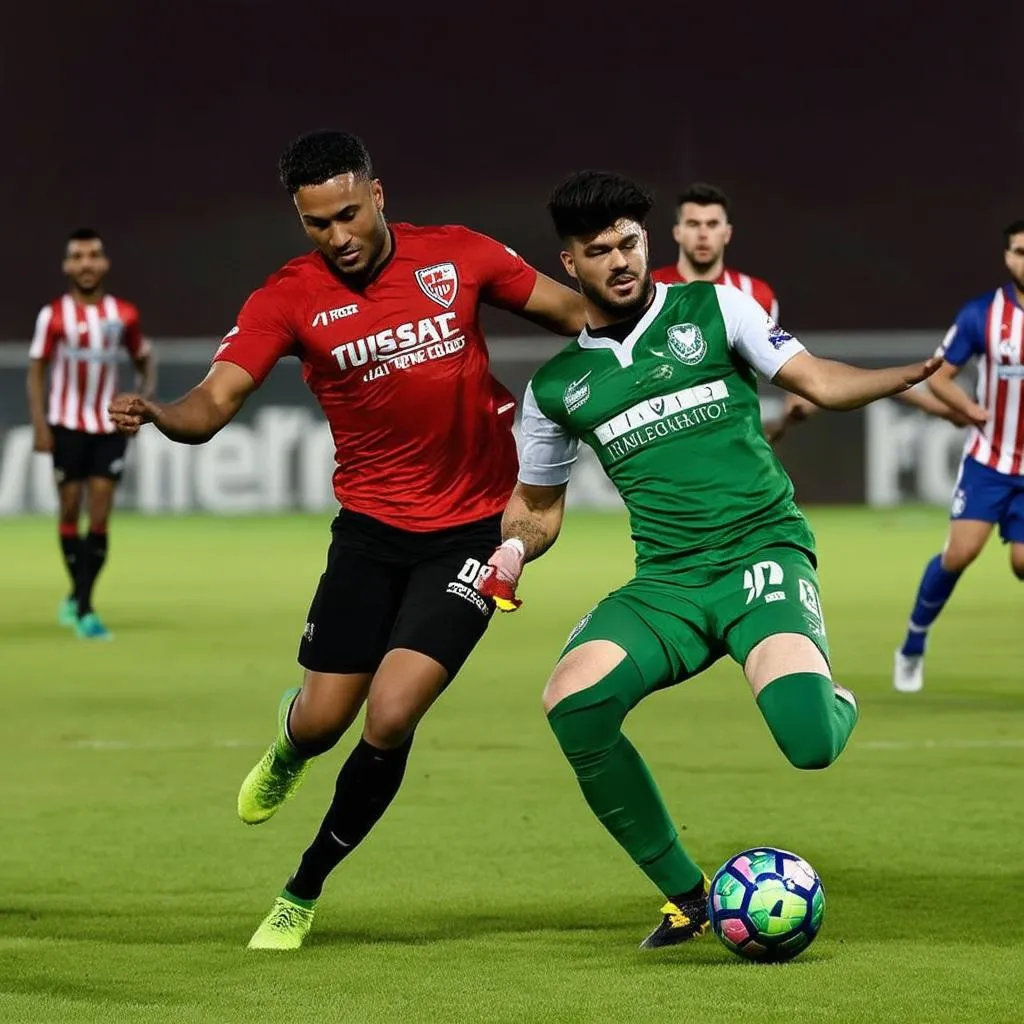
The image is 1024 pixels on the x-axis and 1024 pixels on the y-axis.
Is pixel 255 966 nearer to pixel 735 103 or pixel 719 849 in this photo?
pixel 719 849

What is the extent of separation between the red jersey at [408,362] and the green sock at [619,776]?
33.8 inches

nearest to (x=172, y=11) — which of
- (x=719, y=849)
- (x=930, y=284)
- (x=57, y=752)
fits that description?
(x=930, y=284)

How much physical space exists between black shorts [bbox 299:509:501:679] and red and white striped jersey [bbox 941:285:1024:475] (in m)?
4.33

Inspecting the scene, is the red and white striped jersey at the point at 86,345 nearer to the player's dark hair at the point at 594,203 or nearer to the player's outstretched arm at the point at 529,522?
the player's outstretched arm at the point at 529,522

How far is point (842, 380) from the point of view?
5410mm

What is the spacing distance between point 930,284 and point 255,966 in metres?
22.5

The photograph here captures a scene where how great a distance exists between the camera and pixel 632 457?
5629 millimetres

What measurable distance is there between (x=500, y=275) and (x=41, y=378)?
8017 mm

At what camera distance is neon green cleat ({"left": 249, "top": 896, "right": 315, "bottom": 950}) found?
5527 mm

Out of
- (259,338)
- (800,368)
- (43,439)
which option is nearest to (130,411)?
(259,338)

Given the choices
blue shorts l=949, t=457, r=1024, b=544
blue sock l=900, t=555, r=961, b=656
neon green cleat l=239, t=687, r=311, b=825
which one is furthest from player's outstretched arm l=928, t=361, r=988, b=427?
neon green cleat l=239, t=687, r=311, b=825

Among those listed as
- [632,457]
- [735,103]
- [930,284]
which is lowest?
[632,457]

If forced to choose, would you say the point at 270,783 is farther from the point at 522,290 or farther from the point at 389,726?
the point at 522,290

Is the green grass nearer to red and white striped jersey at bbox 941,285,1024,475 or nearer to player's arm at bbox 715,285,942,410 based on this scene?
red and white striped jersey at bbox 941,285,1024,475
